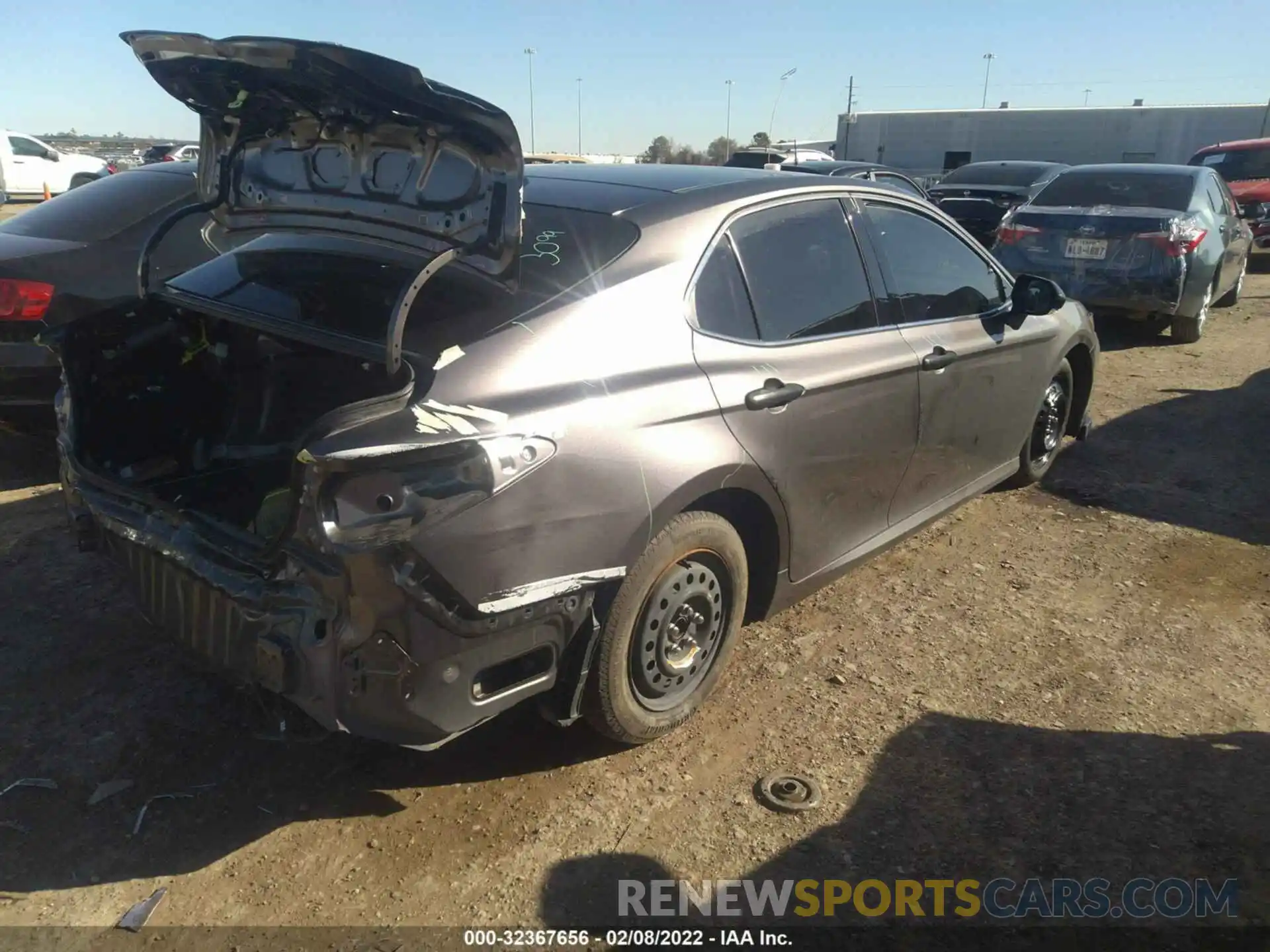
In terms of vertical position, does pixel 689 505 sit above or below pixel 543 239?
below

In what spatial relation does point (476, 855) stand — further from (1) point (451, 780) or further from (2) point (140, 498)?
(2) point (140, 498)

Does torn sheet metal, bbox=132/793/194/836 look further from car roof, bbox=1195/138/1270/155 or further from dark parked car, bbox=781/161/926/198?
car roof, bbox=1195/138/1270/155

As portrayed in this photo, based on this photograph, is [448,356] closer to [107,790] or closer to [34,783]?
[107,790]

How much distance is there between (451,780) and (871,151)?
50.9m

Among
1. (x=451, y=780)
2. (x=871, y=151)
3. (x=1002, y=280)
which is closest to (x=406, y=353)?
(x=451, y=780)

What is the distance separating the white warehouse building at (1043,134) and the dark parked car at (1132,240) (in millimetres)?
29943

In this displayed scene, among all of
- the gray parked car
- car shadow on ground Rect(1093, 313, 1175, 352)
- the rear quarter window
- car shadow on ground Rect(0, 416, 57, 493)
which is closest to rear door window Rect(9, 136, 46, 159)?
the rear quarter window

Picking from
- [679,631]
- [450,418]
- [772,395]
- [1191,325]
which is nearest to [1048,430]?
[772,395]

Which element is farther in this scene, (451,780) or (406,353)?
(451,780)

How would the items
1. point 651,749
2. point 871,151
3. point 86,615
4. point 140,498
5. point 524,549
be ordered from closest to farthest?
point 524,549, point 140,498, point 651,749, point 86,615, point 871,151

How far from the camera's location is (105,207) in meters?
5.39

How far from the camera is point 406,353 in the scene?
2531 millimetres

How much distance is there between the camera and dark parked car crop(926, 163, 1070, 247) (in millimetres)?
12312

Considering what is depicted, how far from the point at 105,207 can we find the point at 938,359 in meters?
4.58
